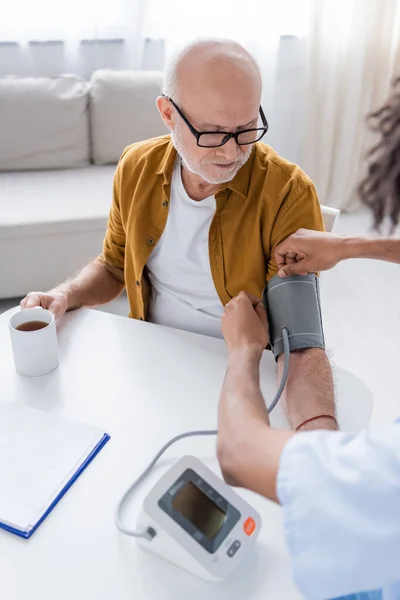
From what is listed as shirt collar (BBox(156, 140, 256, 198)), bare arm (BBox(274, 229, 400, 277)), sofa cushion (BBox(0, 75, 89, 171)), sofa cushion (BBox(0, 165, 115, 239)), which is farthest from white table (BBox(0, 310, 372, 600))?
sofa cushion (BBox(0, 75, 89, 171))

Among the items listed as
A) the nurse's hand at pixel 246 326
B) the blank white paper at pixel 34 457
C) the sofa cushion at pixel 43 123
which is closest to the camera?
the blank white paper at pixel 34 457

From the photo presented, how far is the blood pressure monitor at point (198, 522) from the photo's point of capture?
812 millimetres

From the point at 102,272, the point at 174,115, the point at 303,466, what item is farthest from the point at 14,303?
the point at 303,466

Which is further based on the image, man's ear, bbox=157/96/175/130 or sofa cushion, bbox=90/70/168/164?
sofa cushion, bbox=90/70/168/164

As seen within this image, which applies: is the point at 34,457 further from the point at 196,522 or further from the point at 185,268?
the point at 185,268

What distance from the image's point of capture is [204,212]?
1.47 metres

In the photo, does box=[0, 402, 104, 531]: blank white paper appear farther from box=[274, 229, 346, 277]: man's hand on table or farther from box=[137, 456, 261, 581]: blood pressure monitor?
box=[274, 229, 346, 277]: man's hand on table

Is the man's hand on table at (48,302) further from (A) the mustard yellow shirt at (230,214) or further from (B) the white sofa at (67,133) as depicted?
(B) the white sofa at (67,133)

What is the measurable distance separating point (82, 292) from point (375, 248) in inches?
28.2

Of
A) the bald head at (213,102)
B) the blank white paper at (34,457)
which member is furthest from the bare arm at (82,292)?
the bald head at (213,102)

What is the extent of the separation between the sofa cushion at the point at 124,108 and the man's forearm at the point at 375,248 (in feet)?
6.04

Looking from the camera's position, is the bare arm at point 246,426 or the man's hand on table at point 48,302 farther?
the man's hand on table at point 48,302

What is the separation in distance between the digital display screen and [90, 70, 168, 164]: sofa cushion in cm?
237

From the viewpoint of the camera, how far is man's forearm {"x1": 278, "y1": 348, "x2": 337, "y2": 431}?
3.57ft
